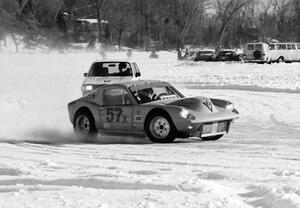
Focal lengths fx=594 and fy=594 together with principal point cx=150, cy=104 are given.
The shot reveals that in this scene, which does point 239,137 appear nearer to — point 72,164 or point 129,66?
point 72,164

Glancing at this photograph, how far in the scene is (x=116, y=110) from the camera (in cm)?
1218

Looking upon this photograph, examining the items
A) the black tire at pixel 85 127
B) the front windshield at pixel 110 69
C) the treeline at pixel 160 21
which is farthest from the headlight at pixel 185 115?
the treeline at pixel 160 21

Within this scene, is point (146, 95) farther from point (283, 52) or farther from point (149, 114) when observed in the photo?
point (283, 52)

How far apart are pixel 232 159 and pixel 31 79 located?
2615cm

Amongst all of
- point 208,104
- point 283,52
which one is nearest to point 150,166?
point 208,104

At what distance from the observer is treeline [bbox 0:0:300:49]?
7624 cm

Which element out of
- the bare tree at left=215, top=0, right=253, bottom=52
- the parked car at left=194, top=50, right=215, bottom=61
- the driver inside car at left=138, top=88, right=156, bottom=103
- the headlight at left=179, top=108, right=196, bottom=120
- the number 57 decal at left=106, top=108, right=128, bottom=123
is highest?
the bare tree at left=215, top=0, right=253, bottom=52

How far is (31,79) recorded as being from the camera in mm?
33844

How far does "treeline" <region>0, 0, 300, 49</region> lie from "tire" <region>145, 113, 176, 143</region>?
193ft

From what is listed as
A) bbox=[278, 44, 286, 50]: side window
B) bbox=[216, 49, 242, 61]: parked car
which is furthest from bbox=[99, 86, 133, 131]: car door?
bbox=[216, 49, 242, 61]: parked car

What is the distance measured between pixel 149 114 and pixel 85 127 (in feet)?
6.32

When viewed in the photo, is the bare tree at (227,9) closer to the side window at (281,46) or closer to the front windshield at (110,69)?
the side window at (281,46)

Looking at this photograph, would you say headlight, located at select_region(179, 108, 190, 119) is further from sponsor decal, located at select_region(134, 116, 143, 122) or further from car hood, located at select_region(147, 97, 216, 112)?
sponsor decal, located at select_region(134, 116, 143, 122)

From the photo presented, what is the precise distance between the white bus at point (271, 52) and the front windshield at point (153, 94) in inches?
1394
